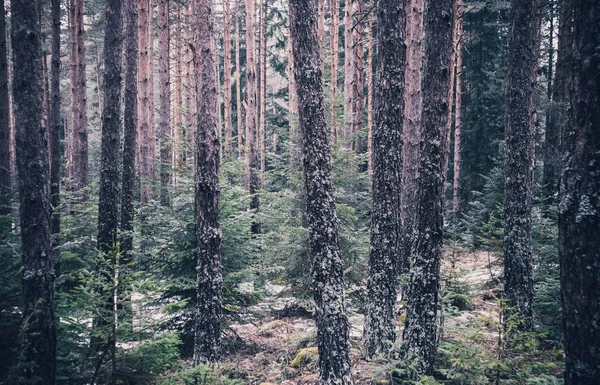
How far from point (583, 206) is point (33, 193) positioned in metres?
5.94

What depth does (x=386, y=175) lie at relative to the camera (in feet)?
21.4

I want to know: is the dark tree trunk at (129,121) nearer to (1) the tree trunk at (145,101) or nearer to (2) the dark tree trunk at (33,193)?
(2) the dark tree trunk at (33,193)

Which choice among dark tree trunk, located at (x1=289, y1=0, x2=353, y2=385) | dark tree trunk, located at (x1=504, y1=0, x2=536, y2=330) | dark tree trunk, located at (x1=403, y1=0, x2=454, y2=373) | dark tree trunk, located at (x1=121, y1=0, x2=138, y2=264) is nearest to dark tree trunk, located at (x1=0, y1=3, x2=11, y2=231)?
dark tree trunk, located at (x1=121, y1=0, x2=138, y2=264)

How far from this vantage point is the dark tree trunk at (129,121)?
9336mm

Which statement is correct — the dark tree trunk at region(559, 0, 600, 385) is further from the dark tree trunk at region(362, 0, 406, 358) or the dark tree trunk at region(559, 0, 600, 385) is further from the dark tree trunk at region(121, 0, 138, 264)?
the dark tree trunk at region(121, 0, 138, 264)

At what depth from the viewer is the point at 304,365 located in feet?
22.6

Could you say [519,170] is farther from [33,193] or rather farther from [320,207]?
[33,193]

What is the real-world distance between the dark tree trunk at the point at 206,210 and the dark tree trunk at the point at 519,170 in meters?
5.96

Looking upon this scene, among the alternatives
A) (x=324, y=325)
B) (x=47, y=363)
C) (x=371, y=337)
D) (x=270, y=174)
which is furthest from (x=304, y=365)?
(x=270, y=174)

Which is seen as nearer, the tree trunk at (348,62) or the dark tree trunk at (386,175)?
the dark tree trunk at (386,175)

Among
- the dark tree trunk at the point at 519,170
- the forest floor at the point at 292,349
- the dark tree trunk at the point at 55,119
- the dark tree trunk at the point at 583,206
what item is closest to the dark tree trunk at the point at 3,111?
the dark tree trunk at the point at 55,119

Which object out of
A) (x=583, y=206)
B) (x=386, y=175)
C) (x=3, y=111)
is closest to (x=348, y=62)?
(x=386, y=175)

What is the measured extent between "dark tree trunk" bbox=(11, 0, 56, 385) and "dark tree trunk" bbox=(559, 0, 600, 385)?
5641 mm

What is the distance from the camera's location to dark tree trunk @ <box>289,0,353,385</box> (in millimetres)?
5207
